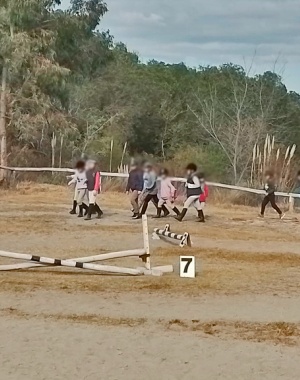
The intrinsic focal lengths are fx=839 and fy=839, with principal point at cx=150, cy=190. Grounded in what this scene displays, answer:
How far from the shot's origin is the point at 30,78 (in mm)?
35094

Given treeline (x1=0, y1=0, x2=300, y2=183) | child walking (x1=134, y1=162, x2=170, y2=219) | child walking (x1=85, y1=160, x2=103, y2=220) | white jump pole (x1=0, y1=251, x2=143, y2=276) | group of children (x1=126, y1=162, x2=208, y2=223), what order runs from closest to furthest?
white jump pole (x1=0, y1=251, x2=143, y2=276)
group of children (x1=126, y1=162, x2=208, y2=223)
child walking (x1=134, y1=162, x2=170, y2=219)
child walking (x1=85, y1=160, x2=103, y2=220)
treeline (x1=0, y1=0, x2=300, y2=183)

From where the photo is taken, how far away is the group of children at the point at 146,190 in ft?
65.8

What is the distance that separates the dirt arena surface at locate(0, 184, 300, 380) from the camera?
7.67m

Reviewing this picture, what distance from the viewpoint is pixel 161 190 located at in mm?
20969

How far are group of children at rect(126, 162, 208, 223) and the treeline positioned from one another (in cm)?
736

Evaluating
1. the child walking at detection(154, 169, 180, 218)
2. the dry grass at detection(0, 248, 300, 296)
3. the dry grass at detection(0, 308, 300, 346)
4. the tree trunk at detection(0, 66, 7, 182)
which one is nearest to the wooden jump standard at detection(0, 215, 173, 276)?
the dry grass at detection(0, 248, 300, 296)

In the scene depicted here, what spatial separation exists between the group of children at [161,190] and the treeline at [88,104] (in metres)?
7.36

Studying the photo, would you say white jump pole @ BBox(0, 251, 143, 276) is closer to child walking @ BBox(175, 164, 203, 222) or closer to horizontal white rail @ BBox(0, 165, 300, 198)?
child walking @ BBox(175, 164, 203, 222)

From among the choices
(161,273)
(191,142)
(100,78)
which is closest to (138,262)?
(161,273)

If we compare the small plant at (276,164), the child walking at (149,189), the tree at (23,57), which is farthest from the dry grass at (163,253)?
the tree at (23,57)

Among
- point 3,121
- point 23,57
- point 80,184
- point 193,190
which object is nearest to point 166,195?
point 193,190

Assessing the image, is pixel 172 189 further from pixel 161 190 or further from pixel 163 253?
pixel 163 253

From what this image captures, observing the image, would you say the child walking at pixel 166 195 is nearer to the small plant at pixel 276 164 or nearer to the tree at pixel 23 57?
the small plant at pixel 276 164

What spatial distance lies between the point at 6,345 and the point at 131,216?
14.4 meters
